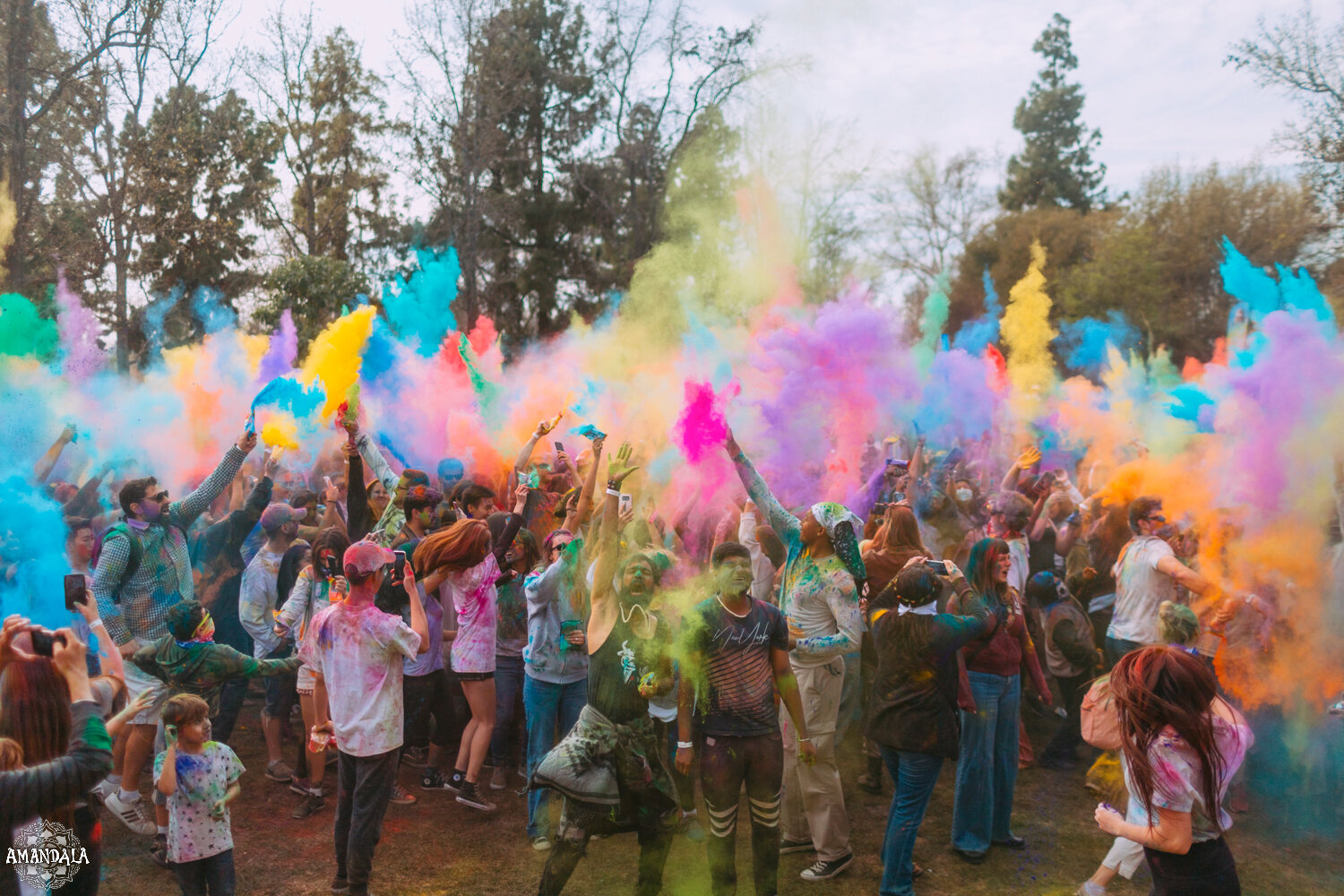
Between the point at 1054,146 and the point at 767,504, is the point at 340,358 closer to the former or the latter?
the point at 767,504

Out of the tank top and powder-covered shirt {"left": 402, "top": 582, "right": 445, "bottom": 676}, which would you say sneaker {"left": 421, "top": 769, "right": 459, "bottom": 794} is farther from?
the tank top

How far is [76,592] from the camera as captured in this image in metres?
3.62

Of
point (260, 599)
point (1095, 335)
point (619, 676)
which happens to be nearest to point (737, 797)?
point (619, 676)

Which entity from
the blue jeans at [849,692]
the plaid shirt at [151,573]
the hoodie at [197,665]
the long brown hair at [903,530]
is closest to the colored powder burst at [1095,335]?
the blue jeans at [849,692]

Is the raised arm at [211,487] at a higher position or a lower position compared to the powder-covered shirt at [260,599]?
higher

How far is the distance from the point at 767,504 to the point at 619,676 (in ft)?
5.21

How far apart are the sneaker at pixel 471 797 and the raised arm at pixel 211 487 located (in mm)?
2442

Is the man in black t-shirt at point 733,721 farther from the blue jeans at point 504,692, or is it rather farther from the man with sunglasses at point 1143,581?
the man with sunglasses at point 1143,581

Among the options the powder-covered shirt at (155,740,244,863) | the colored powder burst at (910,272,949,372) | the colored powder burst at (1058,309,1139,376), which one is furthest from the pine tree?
the powder-covered shirt at (155,740,244,863)

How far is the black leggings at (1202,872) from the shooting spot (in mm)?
3166

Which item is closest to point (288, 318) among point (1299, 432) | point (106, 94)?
point (106, 94)

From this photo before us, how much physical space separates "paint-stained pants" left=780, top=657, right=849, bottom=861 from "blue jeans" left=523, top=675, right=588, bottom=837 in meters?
1.35

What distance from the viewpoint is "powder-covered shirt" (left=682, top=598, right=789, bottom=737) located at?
4.35 m

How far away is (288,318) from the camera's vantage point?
50.2 feet
